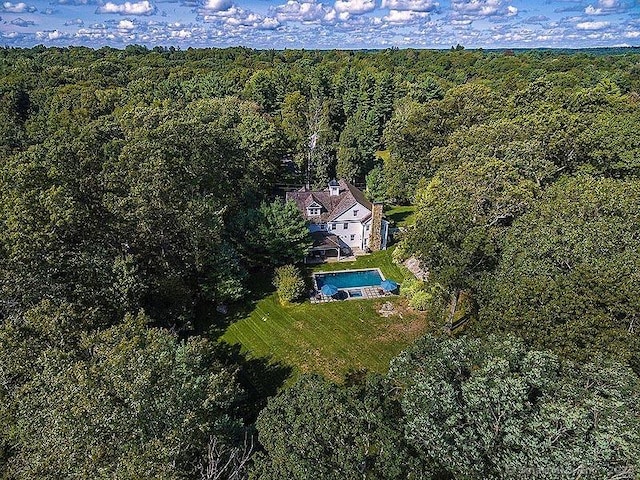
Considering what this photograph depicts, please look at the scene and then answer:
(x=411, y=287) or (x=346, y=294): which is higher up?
(x=411, y=287)

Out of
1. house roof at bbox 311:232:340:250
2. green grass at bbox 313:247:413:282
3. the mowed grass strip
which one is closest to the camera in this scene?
the mowed grass strip

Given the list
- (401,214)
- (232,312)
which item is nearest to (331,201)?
(401,214)

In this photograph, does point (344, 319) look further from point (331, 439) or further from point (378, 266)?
point (331, 439)

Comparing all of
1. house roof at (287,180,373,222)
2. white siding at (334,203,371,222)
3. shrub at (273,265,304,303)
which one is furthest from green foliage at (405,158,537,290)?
shrub at (273,265,304,303)

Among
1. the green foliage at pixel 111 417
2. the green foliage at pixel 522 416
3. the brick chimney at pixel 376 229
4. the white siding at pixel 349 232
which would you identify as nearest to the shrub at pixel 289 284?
the white siding at pixel 349 232

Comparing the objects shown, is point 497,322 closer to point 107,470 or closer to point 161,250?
point 107,470

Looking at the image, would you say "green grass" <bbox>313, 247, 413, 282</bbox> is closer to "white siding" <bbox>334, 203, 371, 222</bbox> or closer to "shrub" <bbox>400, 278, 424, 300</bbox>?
"shrub" <bbox>400, 278, 424, 300</bbox>

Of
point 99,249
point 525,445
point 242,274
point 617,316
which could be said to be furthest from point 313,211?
point 525,445
